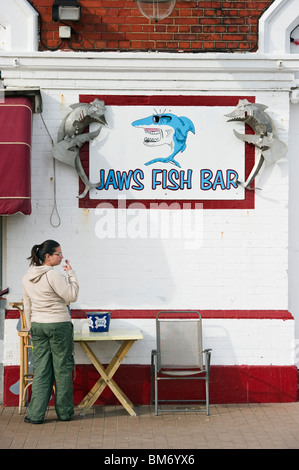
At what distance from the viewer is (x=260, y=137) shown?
28.2ft

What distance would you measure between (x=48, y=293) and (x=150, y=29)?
10.6 feet

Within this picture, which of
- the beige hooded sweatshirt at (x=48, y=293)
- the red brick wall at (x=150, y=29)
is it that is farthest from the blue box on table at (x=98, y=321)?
the red brick wall at (x=150, y=29)

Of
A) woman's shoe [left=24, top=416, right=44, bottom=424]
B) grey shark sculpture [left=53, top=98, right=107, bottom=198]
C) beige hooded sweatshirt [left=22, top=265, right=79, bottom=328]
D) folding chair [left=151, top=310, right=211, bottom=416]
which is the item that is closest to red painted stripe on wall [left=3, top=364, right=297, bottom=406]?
folding chair [left=151, top=310, right=211, bottom=416]

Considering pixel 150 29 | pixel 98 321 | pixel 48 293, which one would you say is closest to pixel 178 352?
pixel 98 321

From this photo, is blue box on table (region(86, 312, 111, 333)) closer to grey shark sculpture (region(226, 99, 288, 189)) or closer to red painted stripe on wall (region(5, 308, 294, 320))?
red painted stripe on wall (region(5, 308, 294, 320))

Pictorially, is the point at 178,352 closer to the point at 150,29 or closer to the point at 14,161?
the point at 14,161

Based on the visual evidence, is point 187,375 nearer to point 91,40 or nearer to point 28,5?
point 91,40

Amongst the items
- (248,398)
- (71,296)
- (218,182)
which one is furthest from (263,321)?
(71,296)

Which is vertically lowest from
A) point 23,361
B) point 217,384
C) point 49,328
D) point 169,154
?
point 217,384

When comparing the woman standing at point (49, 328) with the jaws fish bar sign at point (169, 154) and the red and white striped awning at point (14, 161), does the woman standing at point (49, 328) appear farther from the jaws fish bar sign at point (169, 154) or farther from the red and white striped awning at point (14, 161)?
the jaws fish bar sign at point (169, 154)

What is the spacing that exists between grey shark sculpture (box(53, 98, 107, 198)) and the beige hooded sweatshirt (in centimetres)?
126

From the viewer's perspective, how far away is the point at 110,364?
8164mm

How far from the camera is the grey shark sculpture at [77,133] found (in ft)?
27.6

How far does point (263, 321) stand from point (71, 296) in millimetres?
2284
